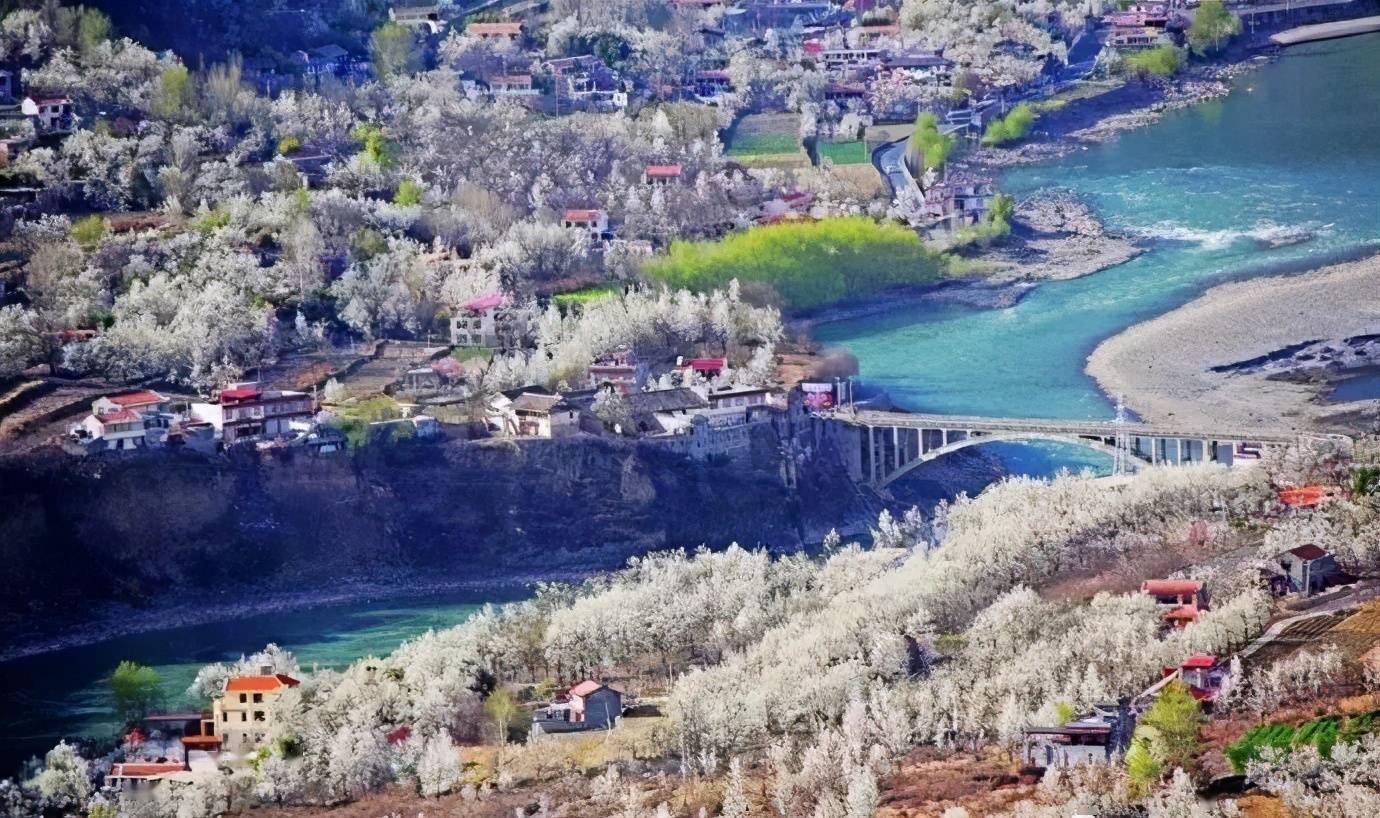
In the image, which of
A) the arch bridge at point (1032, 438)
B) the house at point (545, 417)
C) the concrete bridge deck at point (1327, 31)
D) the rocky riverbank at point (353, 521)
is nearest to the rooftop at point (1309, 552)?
the arch bridge at point (1032, 438)

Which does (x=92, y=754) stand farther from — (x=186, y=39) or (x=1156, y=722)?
(x=186, y=39)

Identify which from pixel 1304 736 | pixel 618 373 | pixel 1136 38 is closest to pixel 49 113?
pixel 618 373

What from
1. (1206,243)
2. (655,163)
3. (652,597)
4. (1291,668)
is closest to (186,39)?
(655,163)

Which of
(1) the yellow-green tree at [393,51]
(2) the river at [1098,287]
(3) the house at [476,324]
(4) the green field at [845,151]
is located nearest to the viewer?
(2) the river at [1098,287]

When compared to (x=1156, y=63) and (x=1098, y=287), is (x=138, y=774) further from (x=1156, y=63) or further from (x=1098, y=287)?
(x=1156, y=63)

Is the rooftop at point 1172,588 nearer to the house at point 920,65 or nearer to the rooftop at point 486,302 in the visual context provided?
the rooftop at point 486,302
